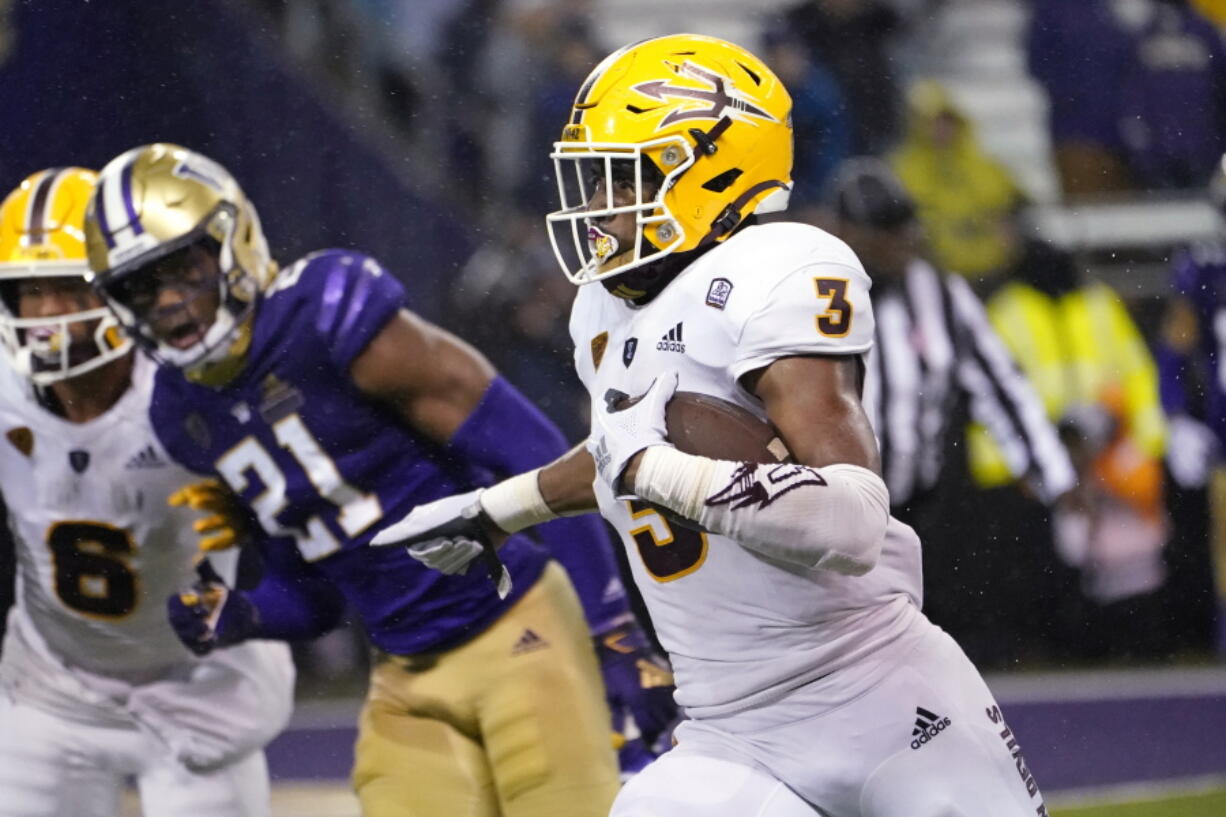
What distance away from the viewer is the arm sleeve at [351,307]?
8.64 ft

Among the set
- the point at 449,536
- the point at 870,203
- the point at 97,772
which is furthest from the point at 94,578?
the point at 870,203

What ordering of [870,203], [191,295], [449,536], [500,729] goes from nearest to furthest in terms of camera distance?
[449,536]
[500,729]
[191,295]
[870,203]

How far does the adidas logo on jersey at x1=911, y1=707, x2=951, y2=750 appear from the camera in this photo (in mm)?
2023

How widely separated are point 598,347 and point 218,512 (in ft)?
2.89

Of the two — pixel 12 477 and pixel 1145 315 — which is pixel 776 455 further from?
pixel 1145 315

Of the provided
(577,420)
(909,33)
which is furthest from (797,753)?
(909,33)

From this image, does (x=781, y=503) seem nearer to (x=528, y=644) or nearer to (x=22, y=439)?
(x=528, y=644)

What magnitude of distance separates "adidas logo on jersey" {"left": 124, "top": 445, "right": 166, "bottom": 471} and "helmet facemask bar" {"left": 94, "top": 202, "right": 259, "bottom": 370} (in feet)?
0.93

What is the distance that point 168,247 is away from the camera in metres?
2.75

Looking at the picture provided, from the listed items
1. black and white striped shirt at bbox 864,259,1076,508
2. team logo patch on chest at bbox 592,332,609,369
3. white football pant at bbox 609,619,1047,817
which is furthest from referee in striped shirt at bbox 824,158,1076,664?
white football pant at bbox 609,619,1047,817

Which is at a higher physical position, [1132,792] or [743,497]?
[743,497]

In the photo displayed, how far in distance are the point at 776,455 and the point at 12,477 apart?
65.2 inches

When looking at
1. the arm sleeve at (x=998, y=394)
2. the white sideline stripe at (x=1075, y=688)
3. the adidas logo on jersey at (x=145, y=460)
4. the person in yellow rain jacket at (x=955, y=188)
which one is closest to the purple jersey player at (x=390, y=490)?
the adidas logo on jersey at (x=145, y=460)

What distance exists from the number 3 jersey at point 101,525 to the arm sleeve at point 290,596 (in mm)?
294
